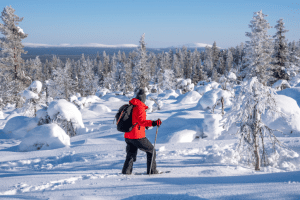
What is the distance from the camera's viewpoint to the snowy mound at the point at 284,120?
20.8ft

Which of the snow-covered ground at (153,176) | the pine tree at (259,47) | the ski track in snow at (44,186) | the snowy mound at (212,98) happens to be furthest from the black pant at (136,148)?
the pine tree at (259,47)

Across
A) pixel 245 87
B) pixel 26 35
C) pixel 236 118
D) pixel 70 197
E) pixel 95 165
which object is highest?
pixel 26 35

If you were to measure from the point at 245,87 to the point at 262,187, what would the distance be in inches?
78.8

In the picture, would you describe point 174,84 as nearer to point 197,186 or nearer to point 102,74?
point 102,74

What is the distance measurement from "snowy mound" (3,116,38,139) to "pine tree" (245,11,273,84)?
22.2 metres

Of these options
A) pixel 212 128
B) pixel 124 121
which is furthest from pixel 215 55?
pixel 124 121

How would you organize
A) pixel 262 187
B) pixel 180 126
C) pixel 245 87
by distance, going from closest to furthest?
pixel 262 187, pixel 245 87, pixel 180 126

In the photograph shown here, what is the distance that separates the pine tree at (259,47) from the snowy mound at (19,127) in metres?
22.2

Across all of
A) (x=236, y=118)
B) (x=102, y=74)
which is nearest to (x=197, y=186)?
(x=236, y=118)

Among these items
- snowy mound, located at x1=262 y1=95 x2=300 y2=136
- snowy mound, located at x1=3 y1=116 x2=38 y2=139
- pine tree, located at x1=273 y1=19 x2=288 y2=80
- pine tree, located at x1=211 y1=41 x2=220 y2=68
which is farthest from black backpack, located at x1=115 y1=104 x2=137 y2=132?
pine tree, located at x1=211 y1=41 x2=220 y2=68

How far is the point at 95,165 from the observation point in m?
4.32

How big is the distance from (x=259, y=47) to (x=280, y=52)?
4628 millimetres

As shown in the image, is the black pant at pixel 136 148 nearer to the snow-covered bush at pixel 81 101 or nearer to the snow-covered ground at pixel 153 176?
the snow-covered ground at pixel 153 176

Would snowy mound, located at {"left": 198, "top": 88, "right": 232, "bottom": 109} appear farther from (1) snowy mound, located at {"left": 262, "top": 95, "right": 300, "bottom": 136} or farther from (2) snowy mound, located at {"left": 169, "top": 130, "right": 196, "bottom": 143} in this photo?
(2) snowy mound, located at {"left": 169, "top": 130, "right": 196, "bottom": 143}
